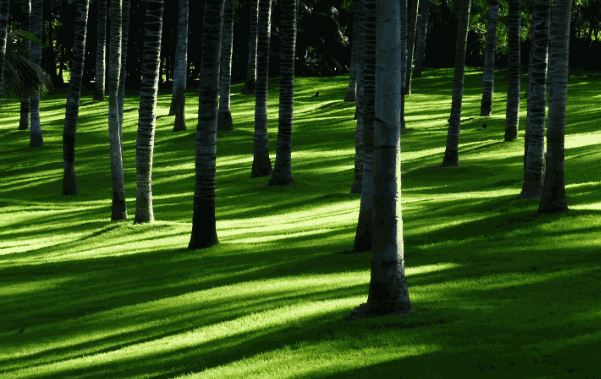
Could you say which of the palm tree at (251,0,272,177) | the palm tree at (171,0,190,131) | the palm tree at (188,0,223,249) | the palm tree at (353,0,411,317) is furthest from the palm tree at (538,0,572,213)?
the palm tree at (171,0,190,131)

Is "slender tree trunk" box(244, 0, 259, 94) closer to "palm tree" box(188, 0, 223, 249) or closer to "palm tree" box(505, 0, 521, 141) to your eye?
"palm tree" box(505, 0, 521, 141)

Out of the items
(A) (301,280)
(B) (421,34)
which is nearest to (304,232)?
(A) (301,280)

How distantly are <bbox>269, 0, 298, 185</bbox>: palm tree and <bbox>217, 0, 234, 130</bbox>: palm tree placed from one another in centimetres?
1111

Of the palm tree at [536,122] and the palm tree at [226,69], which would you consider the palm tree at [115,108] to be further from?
the palm tree at [226,69]

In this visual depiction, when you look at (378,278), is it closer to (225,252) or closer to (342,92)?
(225,252)

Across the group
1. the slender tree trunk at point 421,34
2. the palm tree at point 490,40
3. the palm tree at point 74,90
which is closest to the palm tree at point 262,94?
the palm tree at point 74,90

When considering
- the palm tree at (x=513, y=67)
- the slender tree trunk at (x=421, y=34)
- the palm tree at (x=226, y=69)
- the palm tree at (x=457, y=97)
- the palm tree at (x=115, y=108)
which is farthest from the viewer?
the slender tree trunk at (x=421, y=34)

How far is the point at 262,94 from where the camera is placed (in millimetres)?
35531

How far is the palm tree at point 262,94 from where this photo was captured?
3494 cm

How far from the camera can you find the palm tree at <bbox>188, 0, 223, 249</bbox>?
73.7 ft

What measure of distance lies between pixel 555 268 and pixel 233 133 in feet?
103

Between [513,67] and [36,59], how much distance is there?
18.5m

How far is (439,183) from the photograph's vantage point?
108 ft

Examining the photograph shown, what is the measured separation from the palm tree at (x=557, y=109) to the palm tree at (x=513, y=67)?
13214 mm
